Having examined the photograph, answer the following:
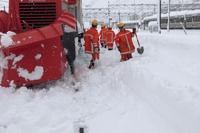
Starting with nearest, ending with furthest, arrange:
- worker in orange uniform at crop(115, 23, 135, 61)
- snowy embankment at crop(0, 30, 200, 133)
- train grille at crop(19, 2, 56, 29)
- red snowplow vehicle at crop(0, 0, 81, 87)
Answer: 1. snowy embankment at crop(0, 30, 200, 133)
2. red snowplow vehicle at crop(0, 0, 81, 87)
3. train grille at crop(19, 2, 56, 29)
4. worker in orange uniform at crop(115, 23, 135, 61)

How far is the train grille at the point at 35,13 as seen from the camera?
5.94 metres

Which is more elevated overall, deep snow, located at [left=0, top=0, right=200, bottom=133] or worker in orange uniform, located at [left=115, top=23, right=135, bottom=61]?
worker in orange uniform, located at [left=115, top=23, right=135, bottom=61]

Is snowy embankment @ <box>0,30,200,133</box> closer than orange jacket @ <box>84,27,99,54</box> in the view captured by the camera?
Yes

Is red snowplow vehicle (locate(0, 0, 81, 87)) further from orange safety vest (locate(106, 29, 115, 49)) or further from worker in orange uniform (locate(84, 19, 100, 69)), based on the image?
orange safety vest (locate(106, 29, 115, 49))

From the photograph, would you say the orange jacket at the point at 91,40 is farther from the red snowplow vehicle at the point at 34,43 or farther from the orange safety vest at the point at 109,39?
the orange safety vest at the point at 109,39

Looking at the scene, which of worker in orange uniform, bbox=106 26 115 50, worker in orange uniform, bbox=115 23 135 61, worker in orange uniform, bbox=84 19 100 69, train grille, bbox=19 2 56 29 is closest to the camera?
train grille, bbox=19 2 56 29

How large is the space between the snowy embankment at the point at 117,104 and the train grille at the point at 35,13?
1.38 m

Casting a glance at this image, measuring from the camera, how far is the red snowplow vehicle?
5184 millimetres

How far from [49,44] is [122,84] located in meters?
1.74

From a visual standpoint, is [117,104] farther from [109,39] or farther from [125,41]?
[109,39]

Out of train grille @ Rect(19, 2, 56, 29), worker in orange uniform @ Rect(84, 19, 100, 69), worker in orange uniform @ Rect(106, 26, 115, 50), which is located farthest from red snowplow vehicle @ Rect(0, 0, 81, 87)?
worker in orange uniform @ Rect(106, 26, 115, 50)

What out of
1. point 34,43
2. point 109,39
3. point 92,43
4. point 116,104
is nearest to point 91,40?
point 92,43

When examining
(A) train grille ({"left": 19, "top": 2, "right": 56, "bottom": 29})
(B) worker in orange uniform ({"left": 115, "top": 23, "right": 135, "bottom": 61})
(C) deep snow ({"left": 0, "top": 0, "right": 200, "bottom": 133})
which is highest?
(A) train grille ({"left": 19, "top": 2, "right": 56, "bottom": 29})

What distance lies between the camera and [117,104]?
4.89m
